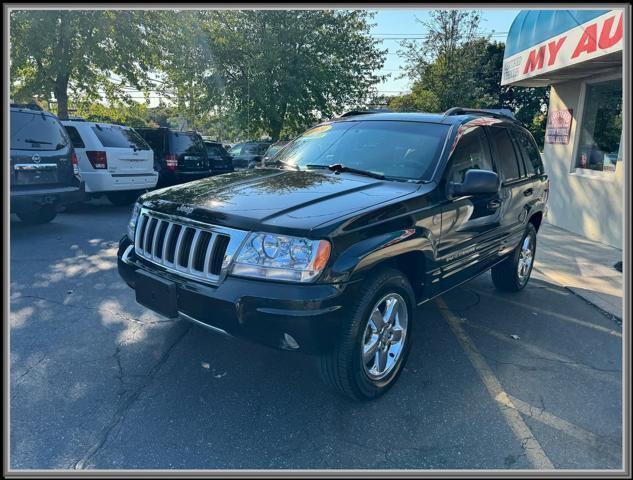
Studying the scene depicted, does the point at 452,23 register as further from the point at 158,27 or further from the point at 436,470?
the point at 436,470

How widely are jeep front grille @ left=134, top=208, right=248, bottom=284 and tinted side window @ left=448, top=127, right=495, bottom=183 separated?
1881mm

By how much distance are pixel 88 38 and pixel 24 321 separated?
44.6ft

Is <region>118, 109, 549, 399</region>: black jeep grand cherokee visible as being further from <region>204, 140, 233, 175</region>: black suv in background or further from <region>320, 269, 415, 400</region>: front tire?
<region>204, 140, 233, 175</region>: black suv in background

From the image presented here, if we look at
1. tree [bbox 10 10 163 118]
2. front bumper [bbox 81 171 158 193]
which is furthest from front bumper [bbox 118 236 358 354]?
tree [bbox 10 10 163 118]

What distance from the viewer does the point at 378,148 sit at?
13.1 ft

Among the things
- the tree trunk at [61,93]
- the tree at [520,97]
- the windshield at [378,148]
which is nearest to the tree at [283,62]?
the tree trunk at [61,93]

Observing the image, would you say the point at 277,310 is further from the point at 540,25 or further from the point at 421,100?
the point at 421,100

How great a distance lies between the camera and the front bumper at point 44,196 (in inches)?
268

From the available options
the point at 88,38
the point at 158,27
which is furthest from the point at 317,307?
the point at 158,27

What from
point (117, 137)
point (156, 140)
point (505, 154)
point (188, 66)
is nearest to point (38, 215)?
point (117, 137)

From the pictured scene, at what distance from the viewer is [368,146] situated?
4.05 metres

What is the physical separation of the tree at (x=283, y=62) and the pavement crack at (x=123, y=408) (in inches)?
703

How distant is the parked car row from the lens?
22.8ft

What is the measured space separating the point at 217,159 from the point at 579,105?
8883 millimetres
